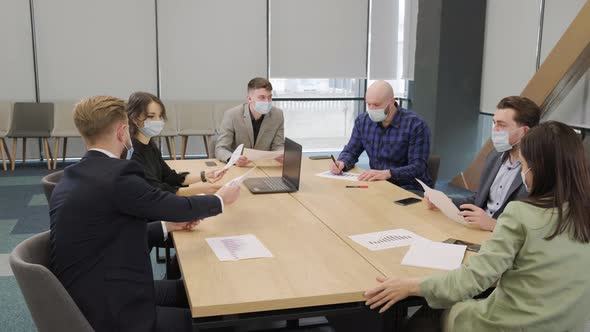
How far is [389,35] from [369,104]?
5319 millimetres

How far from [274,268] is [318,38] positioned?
7.05 m

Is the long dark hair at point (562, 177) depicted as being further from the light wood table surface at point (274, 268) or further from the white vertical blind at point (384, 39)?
the white vertical blind at point (384, 39)

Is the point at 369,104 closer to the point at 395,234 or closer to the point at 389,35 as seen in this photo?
the point at 395,234

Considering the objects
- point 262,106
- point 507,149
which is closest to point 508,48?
point 262,106

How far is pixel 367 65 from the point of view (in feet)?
28.7

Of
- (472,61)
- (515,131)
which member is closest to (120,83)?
(472,61)

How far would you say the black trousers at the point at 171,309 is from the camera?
1.89 m

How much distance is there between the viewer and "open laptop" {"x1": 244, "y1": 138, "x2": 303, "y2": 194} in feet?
9.88

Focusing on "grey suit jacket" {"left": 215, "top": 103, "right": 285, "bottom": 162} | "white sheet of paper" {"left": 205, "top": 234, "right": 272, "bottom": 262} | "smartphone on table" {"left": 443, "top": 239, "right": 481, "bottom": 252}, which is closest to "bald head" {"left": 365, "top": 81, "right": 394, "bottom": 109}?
"grey suit jacket" {"left": 215, "top": 103, "right": 285, "bottom": 162}

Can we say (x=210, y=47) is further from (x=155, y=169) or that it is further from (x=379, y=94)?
(x=155, y=169)

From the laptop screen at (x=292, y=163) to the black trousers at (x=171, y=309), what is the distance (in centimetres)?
101

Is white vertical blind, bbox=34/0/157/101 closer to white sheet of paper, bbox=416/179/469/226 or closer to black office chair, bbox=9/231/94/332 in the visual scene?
white sheet of paper, bbox=416/179/469/226

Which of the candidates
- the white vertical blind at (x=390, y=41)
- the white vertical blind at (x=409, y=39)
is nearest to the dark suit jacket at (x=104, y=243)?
the white vertical blind at (x=409, y=39)

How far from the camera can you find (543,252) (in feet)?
4.91
